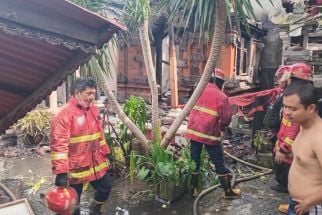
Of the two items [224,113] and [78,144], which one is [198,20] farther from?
[78,144]

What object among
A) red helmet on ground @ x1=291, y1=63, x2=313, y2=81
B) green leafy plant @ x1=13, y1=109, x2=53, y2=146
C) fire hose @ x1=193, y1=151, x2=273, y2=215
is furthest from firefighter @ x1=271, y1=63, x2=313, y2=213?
green leafy plant @ x1=13, y1=109, x2=53, y2=146

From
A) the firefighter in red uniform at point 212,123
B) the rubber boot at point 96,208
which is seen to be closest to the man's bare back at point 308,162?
the firefighter in red uniform at point 212,123

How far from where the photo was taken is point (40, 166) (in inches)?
264

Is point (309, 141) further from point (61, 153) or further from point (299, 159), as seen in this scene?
point (61, 153)

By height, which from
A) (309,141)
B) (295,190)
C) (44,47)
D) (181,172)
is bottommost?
(181,172)

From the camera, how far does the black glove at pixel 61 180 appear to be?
10.8 feet

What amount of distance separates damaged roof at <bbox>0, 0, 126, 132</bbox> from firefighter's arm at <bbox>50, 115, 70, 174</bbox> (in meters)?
0.39

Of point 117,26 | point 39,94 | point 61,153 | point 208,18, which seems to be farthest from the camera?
point 208,18

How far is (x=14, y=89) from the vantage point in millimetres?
3061

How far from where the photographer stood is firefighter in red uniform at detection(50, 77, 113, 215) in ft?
11.1

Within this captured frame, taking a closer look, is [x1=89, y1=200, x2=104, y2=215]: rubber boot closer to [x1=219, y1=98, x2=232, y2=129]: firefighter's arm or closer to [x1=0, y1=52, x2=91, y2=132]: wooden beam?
[x1=0, y1=52, x2=91, y2=132]: wooden beam

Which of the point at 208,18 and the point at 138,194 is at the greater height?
the point at 208,18

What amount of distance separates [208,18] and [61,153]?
2.60 metres

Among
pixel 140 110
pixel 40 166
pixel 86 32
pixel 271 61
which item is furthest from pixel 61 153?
pixel 271 61
